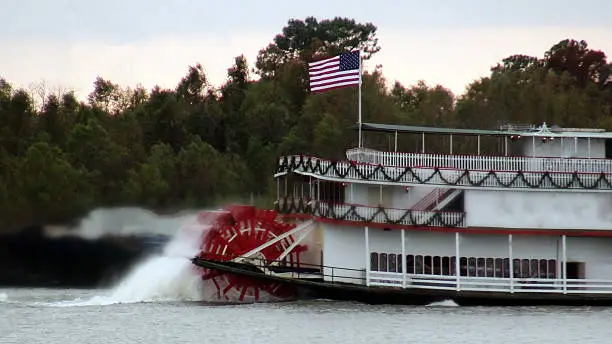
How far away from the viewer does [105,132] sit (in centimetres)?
7738

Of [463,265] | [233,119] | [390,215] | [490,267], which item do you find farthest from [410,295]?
[233,119]

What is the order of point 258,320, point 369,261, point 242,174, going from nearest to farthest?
point 258,320 → point 369,261 → point 242,174

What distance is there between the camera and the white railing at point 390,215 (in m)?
47.3

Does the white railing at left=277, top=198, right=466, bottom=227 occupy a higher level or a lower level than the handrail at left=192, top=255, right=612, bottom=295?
higher

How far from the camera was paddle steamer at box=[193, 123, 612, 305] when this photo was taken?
155 feet

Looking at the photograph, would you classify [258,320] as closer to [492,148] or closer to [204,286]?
[204,286]

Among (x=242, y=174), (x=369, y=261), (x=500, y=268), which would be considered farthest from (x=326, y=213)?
(x=242, y=174)

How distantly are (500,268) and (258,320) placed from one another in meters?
7.57

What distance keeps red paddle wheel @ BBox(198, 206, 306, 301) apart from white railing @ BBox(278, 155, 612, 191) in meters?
2.91

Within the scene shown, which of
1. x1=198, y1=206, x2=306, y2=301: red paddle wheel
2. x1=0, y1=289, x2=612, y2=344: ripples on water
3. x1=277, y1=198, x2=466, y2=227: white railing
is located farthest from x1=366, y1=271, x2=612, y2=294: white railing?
x1=198, y1=206, x2=306, y2=301: red paddle wheel

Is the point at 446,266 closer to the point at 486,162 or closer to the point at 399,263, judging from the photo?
the point at 399,263

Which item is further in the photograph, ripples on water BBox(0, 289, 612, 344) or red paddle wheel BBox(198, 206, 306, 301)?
red paddle wheel BBox(198, 206, 306, 301)

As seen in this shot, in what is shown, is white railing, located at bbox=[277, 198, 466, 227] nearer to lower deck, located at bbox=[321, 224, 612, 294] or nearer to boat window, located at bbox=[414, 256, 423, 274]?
lower deck, located at bbox=[321, 224, 612, 294]

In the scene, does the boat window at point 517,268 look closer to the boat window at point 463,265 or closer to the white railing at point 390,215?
the boat window at point 463,265
